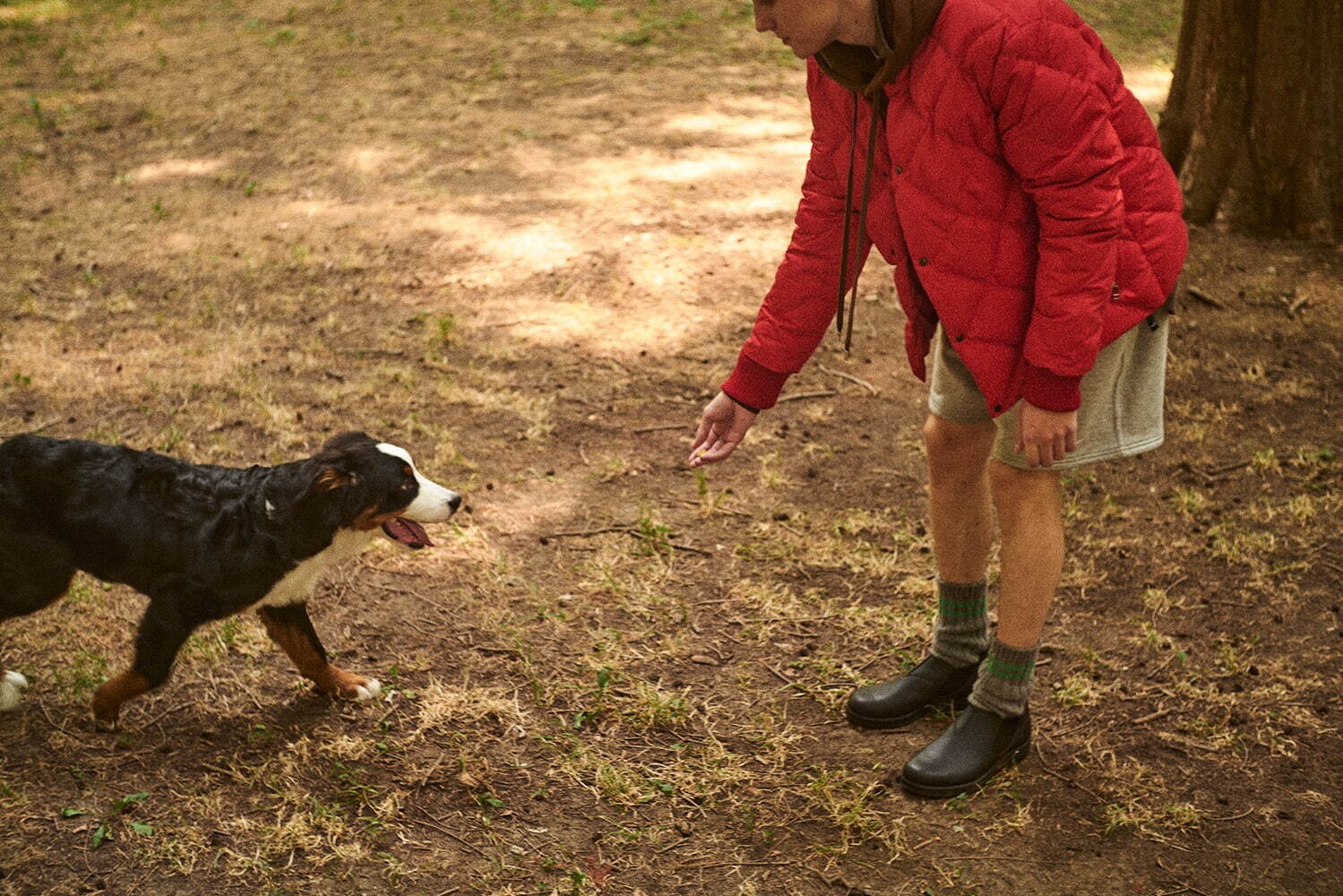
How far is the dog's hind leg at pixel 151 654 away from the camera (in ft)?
10.3

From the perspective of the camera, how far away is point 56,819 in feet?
10.0

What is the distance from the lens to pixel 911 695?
3.46m

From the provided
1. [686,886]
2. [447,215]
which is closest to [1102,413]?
[686,886]

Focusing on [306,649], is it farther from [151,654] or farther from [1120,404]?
[1120,404]

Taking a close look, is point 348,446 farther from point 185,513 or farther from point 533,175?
point 533,175

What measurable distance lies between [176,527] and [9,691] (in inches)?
29.4

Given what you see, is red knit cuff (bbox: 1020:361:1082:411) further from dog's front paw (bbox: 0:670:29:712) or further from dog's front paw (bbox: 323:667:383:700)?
dog's front paw (bbox: 0:670:29:712)


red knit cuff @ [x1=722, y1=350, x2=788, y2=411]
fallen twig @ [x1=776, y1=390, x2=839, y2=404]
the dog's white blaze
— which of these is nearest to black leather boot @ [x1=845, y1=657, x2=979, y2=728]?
red knit cuff @ [x1=722, y1=350, x2=788, y2=411]

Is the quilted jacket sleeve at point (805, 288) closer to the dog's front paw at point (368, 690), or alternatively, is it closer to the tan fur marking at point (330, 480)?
the tan fur marking at point (330, 480)

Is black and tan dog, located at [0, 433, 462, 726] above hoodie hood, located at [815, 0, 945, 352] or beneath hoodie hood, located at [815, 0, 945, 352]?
beneath

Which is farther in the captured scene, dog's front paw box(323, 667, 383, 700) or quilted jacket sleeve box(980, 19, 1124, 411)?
dog's front paw box(323, 667, 383, 700)

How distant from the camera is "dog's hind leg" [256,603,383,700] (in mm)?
3350

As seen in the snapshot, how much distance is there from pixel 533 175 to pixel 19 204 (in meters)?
3.20

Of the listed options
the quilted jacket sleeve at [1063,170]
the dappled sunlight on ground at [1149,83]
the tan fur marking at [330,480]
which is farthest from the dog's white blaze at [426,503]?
the dappled sunlight on ground at [1149,83]
